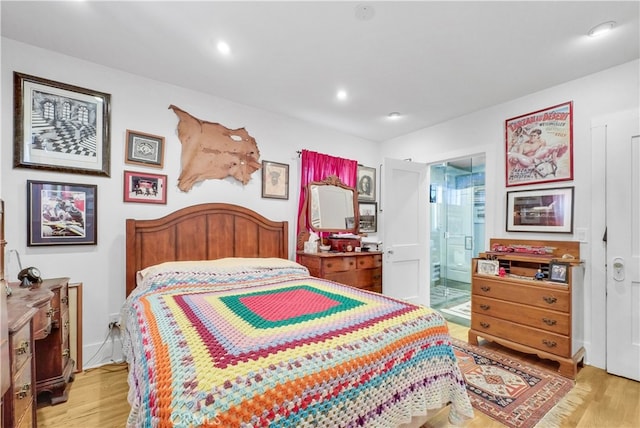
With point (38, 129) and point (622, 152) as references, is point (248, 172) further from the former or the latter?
point (622, 152)

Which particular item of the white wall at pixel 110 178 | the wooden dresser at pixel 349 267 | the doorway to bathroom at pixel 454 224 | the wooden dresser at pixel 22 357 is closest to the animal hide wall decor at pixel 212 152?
the white wall at pixel 110 178

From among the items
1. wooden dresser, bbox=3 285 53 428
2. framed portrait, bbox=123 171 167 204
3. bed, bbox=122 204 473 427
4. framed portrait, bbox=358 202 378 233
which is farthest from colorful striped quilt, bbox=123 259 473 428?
framed portrait, bbox=358 202 378 233

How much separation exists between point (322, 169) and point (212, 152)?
1.47m

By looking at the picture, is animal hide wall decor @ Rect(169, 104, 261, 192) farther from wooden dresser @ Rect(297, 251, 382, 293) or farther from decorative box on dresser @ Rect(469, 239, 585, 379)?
decorative box on dresser @ Rect(469, 239, 585, 379)

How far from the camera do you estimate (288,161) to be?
144 inches

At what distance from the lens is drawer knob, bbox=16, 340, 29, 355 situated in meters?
1.26

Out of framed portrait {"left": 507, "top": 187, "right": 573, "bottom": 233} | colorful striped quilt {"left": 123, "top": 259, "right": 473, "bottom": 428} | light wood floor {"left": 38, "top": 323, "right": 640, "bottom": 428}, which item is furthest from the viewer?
framed portrait {"left": 507, "top": 187, "right": 573, "bottom": 233}


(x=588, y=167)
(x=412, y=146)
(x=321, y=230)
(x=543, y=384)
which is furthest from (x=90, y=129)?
(x=588, y=167)

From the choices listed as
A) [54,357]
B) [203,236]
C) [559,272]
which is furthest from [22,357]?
[559,272]

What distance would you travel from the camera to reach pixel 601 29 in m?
2.01

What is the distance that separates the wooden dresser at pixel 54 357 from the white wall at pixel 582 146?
161 inches

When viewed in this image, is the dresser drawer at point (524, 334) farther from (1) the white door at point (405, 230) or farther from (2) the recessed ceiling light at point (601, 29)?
(2) the recessed ceiling light at point (601, 29)

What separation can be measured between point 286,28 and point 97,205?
217cm

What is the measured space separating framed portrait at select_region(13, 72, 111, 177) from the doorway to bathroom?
4.70 metres
